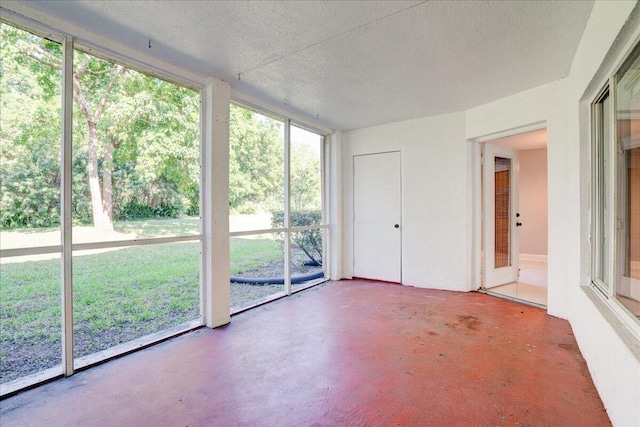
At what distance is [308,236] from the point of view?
534 cm

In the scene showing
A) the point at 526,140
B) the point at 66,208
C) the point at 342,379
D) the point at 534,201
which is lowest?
the point at 342,379

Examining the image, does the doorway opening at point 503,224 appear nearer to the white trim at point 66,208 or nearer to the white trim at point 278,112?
the white trim at point 278,112

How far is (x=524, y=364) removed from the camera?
2.38 metres

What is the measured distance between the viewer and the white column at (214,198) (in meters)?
3.16

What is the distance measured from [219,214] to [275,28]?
6.06 ft

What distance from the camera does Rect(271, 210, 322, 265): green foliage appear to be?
4707 mm

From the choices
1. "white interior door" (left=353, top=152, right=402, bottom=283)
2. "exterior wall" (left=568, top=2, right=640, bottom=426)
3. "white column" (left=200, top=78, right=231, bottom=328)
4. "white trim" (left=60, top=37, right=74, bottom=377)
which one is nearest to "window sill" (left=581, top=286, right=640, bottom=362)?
"exterior wall" (left=568, top=2, right=640, bottom=426)

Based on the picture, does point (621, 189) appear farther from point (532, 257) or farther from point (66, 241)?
point (532, 257)

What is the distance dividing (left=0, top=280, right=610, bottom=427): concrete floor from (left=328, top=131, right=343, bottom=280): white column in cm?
191

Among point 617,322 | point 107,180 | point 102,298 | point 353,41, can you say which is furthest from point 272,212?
point 617,322

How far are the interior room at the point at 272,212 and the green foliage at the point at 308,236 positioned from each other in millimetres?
572

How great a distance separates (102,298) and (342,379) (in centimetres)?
215

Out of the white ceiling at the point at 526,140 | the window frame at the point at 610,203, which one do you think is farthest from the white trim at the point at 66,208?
the white ceiling at the point at 526,140

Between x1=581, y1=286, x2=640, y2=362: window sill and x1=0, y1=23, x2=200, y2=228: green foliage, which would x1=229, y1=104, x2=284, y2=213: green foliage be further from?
x1=581, y1=286, x2=640, y2=362: window sill
